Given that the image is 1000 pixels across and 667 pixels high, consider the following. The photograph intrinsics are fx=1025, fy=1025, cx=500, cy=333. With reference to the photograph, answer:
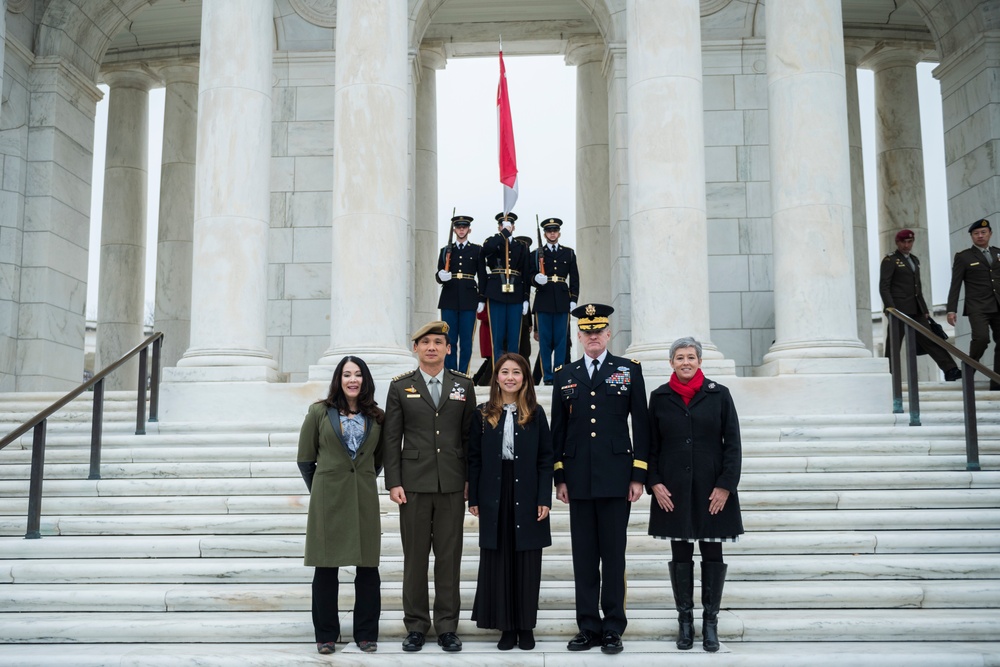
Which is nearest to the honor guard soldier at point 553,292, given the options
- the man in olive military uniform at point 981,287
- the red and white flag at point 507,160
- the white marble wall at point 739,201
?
the red and white flag at point 507,160

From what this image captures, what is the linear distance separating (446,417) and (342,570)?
6.88ft

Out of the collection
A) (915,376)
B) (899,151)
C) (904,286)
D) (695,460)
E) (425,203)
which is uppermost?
(899,151)

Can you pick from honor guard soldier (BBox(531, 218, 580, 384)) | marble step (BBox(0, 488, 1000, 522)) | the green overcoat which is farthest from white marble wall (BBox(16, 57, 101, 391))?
the green overcoat

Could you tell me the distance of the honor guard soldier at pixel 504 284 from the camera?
14961 mm

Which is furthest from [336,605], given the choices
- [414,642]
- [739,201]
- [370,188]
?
[739,201]

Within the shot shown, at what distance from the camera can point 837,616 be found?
805 cm

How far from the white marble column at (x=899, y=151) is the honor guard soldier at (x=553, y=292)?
9861 mm

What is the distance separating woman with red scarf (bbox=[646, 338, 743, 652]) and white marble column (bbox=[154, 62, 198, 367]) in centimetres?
1651

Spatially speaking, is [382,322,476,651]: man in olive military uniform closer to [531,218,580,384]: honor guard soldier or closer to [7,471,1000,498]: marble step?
[7,471,1000,498]: marble step

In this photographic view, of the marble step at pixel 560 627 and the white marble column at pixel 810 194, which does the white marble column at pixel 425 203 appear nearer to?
the white marble column at pixel 810 194

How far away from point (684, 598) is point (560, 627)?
101cm

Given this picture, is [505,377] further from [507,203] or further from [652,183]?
[507,203]

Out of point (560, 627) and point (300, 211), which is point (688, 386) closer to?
point (560, 627)

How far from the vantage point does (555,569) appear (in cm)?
882
